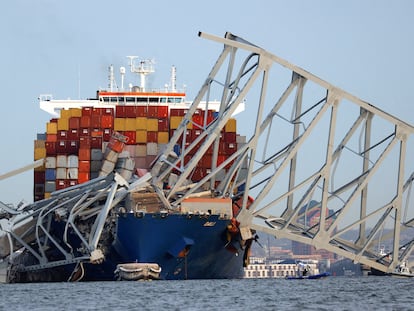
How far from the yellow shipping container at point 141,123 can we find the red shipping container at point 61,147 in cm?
532

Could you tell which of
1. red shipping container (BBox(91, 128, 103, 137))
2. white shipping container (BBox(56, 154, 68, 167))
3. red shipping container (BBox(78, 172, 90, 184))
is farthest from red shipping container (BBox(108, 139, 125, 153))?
red shipping container (BBox(91, 128, 103, 137))

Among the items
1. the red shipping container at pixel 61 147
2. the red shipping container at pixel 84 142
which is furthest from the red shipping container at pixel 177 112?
the red shipping container at pixel 61 147

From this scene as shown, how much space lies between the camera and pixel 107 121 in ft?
281

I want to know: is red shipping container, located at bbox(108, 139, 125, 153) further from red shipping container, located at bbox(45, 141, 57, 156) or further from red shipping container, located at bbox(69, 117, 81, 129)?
red shipping container, located at bbox(69, 117, 81, 129)

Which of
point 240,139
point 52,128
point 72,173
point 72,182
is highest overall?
point 52,128

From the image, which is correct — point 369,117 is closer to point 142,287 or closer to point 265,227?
point 265,227

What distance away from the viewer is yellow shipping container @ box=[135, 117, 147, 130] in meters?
85.7

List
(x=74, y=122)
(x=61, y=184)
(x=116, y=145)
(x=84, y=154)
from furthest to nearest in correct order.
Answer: (x=74, y=122), (x=84, y=154), (x=61, y=184), (x=116, y=145)

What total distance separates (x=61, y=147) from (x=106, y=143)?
330 centimetres

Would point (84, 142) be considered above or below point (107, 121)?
below

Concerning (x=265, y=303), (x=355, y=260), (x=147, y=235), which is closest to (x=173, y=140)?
(x=147, y=235)

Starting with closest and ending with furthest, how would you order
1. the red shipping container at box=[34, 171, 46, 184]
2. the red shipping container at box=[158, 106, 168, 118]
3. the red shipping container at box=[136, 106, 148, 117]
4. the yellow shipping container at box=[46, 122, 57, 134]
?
1. the red shipping container at box=[34, 171, 46, 184]
2. the yellow shipping container at box=[46, 122, 57, 134]
3. the red shipping container at box=[136, 106, 148, 117]
4. the red shipping container at box=[158, 106, 168, 118]

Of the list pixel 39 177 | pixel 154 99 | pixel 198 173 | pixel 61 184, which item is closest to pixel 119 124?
pixel 39 177

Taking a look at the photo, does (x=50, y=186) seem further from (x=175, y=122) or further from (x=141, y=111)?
(x=175, y=122)
